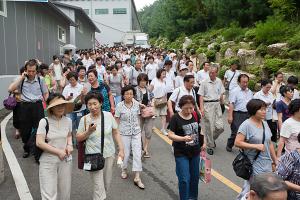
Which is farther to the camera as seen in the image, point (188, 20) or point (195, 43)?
point (188, 20)

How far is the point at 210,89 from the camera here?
29.0 feet

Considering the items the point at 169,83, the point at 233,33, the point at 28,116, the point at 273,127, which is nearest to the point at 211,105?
the point at 273,127

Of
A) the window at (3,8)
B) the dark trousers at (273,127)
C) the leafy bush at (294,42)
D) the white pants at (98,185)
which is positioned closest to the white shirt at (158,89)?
the dark trousers at (273,127)

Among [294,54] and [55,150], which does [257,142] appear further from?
[294,54]

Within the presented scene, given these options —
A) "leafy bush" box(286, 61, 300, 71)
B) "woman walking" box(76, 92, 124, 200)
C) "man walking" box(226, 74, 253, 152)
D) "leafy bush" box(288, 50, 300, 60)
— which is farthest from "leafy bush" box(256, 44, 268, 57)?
"woman walking" box(76, 92, 124, 200)

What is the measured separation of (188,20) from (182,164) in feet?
110

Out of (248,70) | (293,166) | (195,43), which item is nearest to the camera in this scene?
(293,166)

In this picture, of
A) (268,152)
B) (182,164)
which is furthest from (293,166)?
(182,164)

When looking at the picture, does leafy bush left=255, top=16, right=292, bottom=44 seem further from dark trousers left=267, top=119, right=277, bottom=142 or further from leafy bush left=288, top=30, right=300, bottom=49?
dark trousers left=267, top=119, right=277, bottom=142

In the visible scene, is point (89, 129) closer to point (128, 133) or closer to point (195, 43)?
point (128, 133)

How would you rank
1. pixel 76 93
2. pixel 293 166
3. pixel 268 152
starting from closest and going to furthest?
pixel 293 166, pixel 268 152, pixel 76 93

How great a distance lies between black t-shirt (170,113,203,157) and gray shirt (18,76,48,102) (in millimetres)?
3398

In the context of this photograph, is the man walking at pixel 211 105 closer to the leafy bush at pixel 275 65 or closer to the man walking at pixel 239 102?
the man walking at pixel 239 102

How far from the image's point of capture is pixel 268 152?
196 inches
